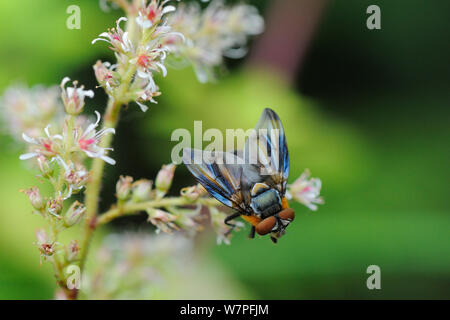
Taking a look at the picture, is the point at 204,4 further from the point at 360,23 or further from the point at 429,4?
the point at 429,4

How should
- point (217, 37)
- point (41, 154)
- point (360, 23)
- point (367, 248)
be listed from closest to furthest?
point (41, 154) < point (217, 37) < point (367, 248) < point (360, 23)

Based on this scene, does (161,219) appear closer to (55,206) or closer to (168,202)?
(168,202)

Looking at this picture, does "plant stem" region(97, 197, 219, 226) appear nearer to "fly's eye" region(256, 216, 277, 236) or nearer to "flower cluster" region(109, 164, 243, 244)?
"flower cluster" region(109, 164, 243, 244)

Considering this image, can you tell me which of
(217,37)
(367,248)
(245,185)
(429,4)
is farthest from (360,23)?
(245,185)

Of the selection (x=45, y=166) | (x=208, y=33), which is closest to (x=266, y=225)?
(x=45, y=166)

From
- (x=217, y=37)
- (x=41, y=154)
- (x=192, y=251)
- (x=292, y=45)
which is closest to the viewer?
(x=41, y=154)

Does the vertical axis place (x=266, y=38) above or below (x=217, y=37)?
above

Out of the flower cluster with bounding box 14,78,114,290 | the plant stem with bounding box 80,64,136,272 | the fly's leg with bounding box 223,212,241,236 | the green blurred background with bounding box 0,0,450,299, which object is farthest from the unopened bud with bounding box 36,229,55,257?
the green blurred background with bounding box 0,0,450,299
